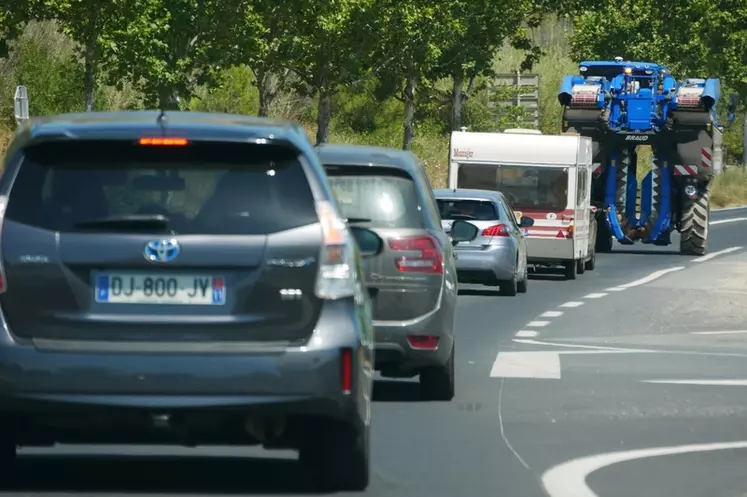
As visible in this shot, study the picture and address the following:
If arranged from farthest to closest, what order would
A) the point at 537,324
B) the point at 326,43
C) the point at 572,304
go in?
the point at 326,43, the point at 572,304, the point at 537,324

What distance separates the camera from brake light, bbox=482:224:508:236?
27.2 metres

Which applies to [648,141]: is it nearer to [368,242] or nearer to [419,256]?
[419,256]

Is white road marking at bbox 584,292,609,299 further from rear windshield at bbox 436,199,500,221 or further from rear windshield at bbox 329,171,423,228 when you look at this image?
rear windshield at bbox 329,171,423,228

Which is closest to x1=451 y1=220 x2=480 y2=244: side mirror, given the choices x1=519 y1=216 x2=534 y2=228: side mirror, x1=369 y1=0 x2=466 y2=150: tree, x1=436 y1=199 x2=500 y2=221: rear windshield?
x1=436 y1=199 x2=500 y2=221: rear windshield

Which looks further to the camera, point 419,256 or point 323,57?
point 323,57

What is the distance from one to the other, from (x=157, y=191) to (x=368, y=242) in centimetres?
171

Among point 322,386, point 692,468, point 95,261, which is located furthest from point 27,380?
point 692,468

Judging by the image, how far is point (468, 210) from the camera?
27625 mm

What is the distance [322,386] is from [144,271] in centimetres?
82

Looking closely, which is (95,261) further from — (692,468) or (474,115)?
(474,115)

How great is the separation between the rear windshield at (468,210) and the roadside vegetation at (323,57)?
11.6 m

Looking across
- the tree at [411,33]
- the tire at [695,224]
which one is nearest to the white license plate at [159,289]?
the tire at [695,224]

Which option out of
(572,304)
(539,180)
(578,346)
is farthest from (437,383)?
(539,180)

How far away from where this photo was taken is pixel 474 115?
80.8 meters
